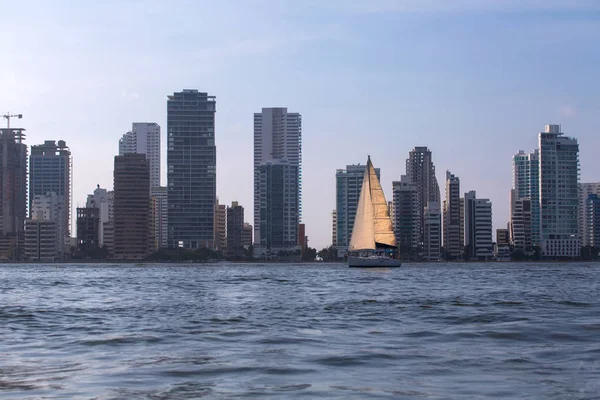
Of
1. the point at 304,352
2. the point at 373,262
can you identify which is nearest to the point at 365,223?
the point at 373,262

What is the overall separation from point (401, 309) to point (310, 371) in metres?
25.9

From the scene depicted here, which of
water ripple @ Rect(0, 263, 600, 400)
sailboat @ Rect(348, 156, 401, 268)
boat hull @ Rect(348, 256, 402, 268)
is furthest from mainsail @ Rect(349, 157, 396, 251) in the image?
water ripple @ Rect(0, 263, 600, 400)

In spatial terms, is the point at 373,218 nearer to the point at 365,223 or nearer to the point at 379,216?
the point at 379,216

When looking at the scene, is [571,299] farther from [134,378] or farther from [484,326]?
[134,378]

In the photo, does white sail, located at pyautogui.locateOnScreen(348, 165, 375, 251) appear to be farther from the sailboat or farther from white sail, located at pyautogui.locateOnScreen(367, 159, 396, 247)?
white sail, located at pyautogui.locateOnScreen(367, 159, 396, 247)

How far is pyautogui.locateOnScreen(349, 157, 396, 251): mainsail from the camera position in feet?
537

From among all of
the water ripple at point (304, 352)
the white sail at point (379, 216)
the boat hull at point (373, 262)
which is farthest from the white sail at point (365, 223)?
the water ripple at point (304, 352)

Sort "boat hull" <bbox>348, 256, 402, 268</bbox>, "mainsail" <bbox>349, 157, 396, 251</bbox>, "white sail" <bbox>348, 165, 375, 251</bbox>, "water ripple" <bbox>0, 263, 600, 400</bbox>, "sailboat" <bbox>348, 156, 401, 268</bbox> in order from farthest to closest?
"white sail" <bbox>348, 165, 375, 251</bbox> < "mainsail" <bbox>349, 157, 396, 251</bbox> < "sailboat" <bbox>348, 156, 401, 268</bbox> < "boat hull" <bbox>348, 256, 402, 268</bbox> < "water ripple" <bbox>0, 263, 600, 400</bbox>

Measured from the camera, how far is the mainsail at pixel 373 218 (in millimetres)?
163750

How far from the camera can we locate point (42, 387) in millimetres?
23203

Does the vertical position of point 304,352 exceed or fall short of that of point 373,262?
it exceeds it

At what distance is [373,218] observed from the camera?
540 ft

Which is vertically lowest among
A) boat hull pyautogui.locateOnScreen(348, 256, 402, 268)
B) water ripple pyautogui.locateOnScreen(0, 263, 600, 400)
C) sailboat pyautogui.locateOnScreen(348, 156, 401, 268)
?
boat hull pyautogui.locateOnScreen(348, 256, 402, 268)

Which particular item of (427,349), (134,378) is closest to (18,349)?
(134,378)
